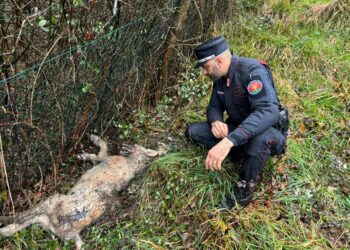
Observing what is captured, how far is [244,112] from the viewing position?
359 centimetres

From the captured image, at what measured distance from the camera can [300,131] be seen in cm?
453

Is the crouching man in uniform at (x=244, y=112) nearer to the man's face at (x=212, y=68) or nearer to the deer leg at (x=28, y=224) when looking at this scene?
the man's face at (x=212, y=68)

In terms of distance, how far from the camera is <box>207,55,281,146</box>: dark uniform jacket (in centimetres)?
321

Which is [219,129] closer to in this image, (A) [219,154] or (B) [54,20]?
(A) [219,154]

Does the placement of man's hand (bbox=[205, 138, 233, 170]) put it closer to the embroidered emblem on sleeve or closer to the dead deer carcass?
the embroidered emblem on sleeve

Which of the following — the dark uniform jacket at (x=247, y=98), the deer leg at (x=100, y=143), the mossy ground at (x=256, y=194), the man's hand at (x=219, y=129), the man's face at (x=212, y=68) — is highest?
the man's face at (x=212, y=68)

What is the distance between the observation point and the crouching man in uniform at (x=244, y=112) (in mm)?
3215

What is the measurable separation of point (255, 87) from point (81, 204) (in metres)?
1.71

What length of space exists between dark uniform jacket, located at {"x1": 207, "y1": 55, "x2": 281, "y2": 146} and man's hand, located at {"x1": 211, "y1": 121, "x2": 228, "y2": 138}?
0.11 meters

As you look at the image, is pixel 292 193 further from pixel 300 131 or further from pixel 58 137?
pixel 58 137

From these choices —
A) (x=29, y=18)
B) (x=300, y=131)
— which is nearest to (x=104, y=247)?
(x=29, y=18)

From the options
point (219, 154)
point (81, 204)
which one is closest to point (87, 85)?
point (81, 204)

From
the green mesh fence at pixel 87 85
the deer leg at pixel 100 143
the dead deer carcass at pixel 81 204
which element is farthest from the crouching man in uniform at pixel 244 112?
the deer leg at pixel 100 143

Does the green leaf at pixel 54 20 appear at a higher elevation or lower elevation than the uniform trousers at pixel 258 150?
higher
